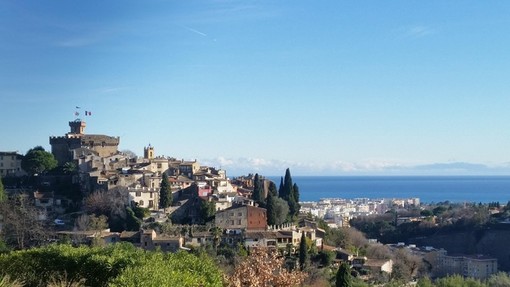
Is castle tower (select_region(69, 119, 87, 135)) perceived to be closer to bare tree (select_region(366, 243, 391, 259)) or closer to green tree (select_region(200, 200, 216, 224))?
green tree (select_region(200, 200, 216, 224))

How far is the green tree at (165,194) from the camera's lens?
3695 centimetres

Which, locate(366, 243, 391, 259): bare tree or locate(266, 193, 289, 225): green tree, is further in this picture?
locate(366, 243, 391, 259): bare tree

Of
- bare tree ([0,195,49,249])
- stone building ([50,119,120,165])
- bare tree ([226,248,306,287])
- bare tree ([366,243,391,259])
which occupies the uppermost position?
stone building ([50,119,120,165])

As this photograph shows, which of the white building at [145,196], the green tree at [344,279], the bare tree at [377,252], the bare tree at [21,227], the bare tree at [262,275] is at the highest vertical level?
the white building at [145,196]

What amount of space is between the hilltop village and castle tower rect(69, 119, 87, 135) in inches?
3.2

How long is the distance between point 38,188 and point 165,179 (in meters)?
10.4

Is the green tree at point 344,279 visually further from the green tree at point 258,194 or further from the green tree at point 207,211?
the green tree at point 258,194

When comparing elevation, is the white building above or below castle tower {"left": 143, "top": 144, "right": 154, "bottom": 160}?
below

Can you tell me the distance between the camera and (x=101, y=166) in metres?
42.7

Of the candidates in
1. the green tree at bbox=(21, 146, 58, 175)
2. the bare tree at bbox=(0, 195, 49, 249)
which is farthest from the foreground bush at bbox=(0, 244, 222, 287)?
the green tree at bbox=(21, 146, 58, 175)

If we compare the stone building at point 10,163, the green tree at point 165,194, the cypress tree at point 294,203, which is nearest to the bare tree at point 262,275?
the green tree at point 165,194

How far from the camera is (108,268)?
43.3ft

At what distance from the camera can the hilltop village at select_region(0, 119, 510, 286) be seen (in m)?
32.8

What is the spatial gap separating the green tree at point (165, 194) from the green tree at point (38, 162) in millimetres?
11112
